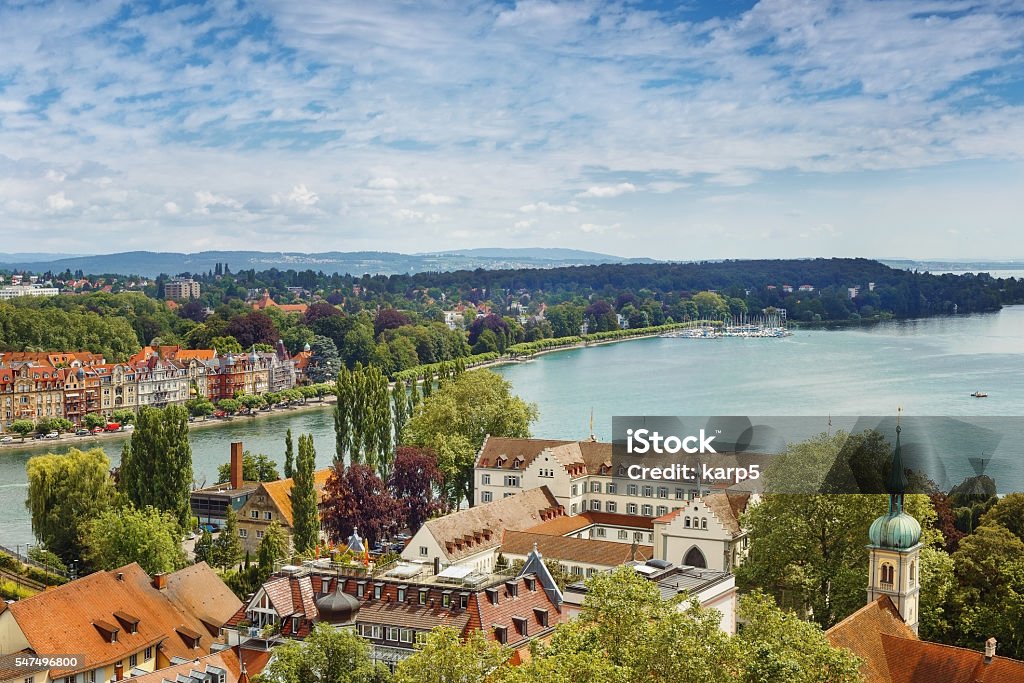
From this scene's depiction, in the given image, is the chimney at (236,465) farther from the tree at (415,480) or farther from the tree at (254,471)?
the tree at (415,480)

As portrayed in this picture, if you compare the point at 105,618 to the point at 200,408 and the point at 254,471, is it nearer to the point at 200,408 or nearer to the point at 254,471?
the point at 254,471

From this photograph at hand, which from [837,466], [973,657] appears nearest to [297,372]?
[837,466]

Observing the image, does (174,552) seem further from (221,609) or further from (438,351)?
(438,351)

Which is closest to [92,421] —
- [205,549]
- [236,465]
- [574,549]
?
[236,465]

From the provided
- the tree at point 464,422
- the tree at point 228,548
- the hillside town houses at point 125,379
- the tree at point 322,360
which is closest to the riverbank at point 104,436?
the hillside town houses at point 125,379

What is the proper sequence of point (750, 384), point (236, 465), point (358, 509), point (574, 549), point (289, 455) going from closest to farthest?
1. point (574, 549)
2. point (358, 509)
3. point (236, 465)
4. point (289, 455)
5. point (750, 384)

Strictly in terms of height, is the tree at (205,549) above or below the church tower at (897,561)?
below

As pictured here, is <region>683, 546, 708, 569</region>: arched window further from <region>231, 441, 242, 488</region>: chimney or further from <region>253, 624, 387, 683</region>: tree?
<region>231, 441, 242, 488</region>: chimney
